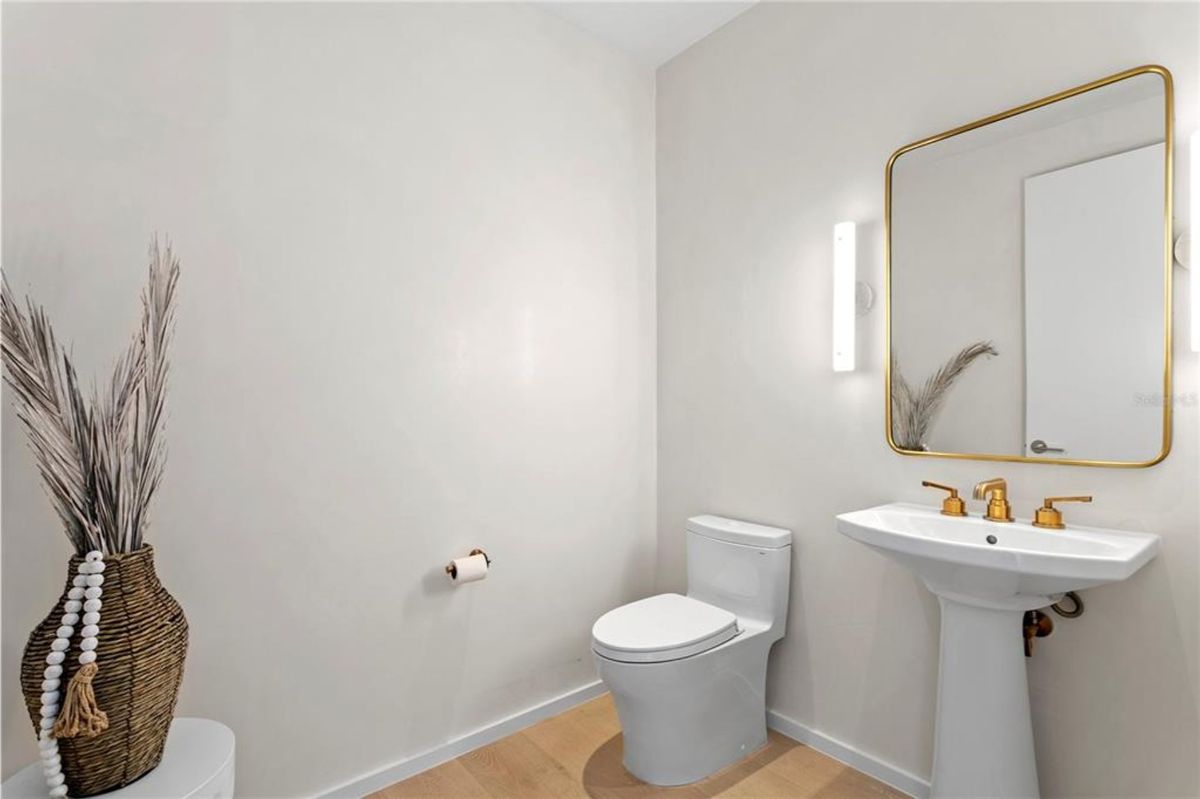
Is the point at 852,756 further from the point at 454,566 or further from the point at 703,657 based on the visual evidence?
the point at 454,566

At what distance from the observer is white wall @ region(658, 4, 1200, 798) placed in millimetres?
1374

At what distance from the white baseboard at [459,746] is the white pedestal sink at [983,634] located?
122cm

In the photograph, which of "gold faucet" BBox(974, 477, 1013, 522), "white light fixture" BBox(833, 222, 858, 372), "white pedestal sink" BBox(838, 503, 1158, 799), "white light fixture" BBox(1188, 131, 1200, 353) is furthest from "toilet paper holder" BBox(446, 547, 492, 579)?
"white light fixture" BBox(1188, 131, 1200, 353)

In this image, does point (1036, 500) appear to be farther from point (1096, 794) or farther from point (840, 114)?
point (840, 114)

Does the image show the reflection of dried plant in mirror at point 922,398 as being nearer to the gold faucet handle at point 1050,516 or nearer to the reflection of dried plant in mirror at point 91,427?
the gold faucet handle at point 1050,516

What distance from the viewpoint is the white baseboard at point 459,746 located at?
1800 millimetres

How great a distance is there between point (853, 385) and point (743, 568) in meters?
0.71

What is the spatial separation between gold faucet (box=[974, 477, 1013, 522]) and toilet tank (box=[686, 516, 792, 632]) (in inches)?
25.3

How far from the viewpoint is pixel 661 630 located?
1.87m

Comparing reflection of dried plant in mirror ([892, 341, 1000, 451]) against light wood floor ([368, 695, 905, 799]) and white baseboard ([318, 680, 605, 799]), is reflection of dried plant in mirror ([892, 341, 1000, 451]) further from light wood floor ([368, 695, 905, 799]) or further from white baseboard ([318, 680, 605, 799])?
white baseboard ([318, 680, 605, 799])

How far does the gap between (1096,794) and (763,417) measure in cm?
128

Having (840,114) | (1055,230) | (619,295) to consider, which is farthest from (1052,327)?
(619,295)

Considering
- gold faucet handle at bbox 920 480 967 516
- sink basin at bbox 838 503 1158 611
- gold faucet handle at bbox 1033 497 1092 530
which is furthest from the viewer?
gold faucet handle at bbox 920 480 967 516

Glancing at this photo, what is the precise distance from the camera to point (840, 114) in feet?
6.41
